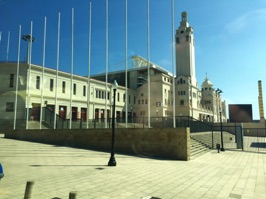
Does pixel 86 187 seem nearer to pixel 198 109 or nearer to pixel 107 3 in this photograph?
pixel 107 3

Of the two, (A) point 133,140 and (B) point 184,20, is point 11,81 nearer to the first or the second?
(A) point 133,140

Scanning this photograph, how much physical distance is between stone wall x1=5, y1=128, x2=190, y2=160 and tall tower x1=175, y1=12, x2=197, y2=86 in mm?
54563

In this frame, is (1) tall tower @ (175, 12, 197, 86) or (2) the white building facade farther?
(1) tall tower @ (175, 12, 197, 86)

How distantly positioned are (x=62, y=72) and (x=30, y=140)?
66.6 ft

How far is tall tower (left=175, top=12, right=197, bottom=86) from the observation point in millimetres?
74438

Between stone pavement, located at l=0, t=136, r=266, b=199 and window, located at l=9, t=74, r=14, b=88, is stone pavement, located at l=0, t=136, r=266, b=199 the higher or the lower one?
the lower one

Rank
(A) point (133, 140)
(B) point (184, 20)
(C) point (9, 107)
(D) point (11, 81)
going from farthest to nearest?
1. (B) point (184, 20)
2. (D) point (11, 81)
3. (C) point (9, 107)
4. (A) point (133, 140)

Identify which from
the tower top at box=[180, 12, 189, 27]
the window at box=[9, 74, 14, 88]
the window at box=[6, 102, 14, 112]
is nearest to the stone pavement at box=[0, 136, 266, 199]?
the window at box=[6, 102, 14, 112]

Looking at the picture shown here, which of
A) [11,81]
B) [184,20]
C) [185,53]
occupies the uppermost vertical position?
[184,20]

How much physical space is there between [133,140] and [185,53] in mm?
60717

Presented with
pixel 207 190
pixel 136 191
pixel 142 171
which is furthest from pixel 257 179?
pixel 136 191

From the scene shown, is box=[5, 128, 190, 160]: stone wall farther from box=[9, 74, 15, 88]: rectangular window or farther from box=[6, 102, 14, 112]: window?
box=[9, 74, 15, 88]: rectangular window

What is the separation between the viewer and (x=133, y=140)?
20.7m


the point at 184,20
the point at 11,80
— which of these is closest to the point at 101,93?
the point at 11,80
